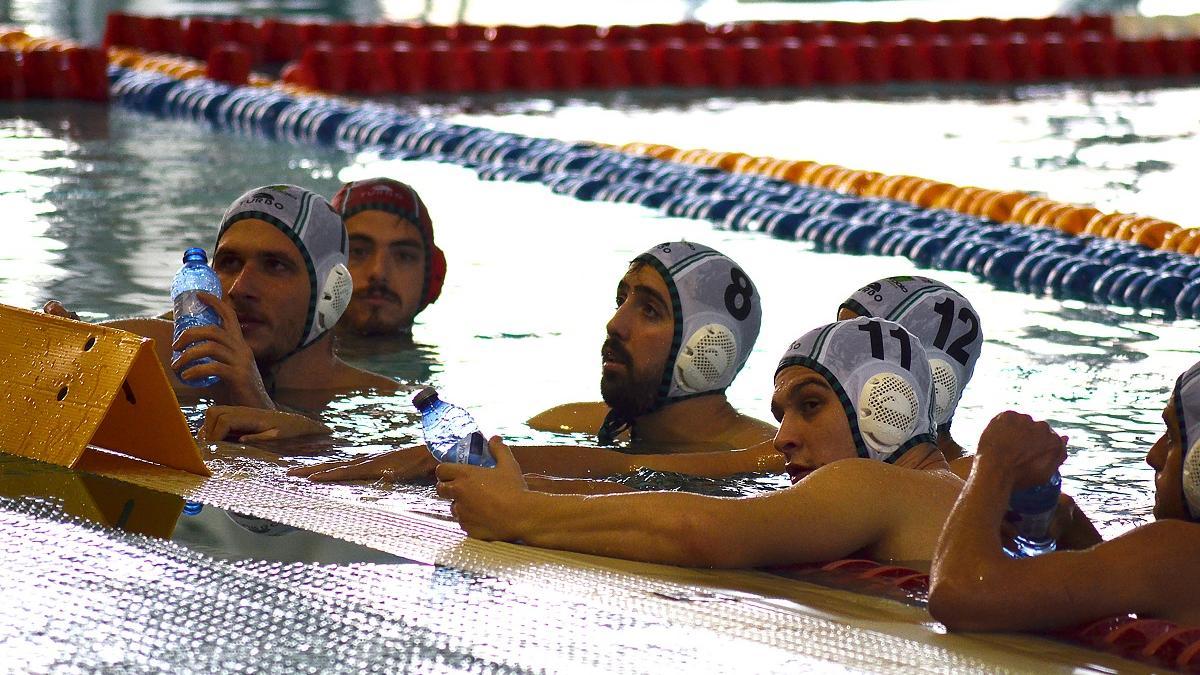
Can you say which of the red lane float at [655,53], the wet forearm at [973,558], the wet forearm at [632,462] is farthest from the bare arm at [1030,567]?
the red lane float at [655,53]

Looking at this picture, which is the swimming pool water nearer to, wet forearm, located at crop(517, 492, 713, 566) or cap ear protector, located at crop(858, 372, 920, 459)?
cap ear protector, located at crop(858, 372, 920, 459)

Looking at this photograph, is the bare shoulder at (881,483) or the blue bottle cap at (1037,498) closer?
the blue bottle cap at (1037,498)

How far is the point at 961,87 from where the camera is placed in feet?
57.3

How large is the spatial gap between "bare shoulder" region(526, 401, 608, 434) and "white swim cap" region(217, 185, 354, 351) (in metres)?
0.76

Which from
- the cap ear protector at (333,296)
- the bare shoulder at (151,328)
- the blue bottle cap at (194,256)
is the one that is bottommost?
the bare shoulder at (151,328)

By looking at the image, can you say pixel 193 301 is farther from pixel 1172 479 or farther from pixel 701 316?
pixel 1172 479

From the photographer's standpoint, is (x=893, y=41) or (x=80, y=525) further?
(x=893, y=41)

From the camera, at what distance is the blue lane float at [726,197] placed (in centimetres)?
844

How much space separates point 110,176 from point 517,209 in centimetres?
250

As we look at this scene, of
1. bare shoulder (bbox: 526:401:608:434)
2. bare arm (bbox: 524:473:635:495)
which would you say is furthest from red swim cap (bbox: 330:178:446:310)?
bare arm (bbox: 524:473:635:495)

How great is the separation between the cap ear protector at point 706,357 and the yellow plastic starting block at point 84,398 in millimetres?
1496

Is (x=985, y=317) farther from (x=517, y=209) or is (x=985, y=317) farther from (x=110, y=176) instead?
(x=110, y=176)

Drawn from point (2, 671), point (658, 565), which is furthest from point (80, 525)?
point (658, 565)

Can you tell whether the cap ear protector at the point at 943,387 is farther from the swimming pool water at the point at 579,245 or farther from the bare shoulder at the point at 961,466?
the swimming pool water at the point at 579,245
